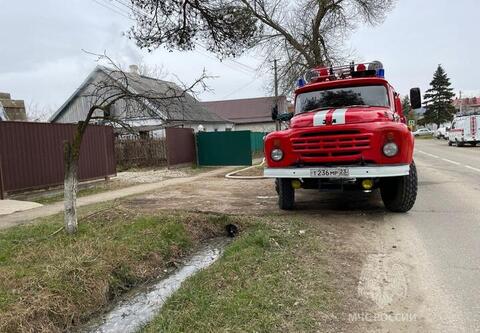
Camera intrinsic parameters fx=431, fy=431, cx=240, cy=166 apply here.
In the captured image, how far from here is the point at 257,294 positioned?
397 centimetres

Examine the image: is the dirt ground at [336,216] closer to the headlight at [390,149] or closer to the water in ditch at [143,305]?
the headlight at [390,149]

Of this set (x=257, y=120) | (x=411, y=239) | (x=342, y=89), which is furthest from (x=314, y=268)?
(x=257, y=120)

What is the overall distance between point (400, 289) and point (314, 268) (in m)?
0.93

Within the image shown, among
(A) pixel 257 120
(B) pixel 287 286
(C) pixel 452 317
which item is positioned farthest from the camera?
(A) pixel 257 120

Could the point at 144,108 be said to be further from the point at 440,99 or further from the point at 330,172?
the point at 440,99

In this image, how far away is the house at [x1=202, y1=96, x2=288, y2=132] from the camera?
5497 centimetres

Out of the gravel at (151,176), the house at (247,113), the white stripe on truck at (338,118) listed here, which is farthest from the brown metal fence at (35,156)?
the house at (247,113)

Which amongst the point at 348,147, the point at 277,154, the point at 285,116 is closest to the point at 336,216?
the point at 348,147

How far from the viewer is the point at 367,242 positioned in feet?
19.2

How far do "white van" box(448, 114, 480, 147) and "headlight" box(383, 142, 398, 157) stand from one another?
2772 cm

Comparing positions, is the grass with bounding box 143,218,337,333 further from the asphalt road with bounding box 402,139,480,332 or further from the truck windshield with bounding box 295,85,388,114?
the truck windshield with bounding box 295,85,388,114

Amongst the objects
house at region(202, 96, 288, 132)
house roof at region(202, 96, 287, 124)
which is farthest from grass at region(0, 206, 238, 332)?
house roof at region(202, 96, 287, 124)

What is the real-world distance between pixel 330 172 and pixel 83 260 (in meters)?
3.87

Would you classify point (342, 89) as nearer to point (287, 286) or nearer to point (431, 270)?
point (431, 270)
